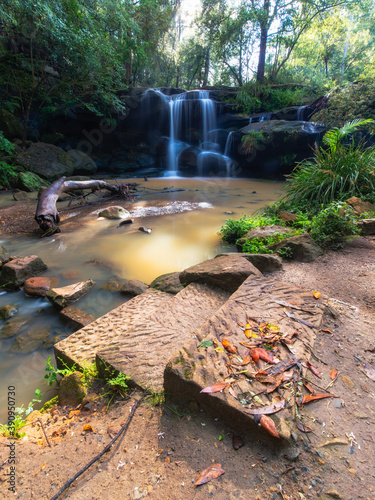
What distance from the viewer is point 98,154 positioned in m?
16.1

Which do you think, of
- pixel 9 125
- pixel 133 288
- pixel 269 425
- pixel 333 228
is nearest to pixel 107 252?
pixel 133 288

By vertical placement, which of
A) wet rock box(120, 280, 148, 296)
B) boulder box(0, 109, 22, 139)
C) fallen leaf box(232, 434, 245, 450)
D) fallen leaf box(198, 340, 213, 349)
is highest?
Answer: boulder box(0, 109, 22, 139)

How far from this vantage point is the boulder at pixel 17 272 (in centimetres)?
328

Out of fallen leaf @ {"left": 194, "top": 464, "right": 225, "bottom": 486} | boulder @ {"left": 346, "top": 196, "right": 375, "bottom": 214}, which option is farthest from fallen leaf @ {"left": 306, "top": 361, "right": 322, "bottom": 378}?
boulder @ {"left": 346, "top": 196, "right": 375, "bottom": 214}

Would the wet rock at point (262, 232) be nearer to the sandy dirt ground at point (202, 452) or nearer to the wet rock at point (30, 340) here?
the sandy dirt ground at point (202, 452)

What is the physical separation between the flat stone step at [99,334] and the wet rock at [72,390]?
0.43ft

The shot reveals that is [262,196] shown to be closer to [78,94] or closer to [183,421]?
[183,421]

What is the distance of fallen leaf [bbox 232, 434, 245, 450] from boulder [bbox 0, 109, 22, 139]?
13.7 m

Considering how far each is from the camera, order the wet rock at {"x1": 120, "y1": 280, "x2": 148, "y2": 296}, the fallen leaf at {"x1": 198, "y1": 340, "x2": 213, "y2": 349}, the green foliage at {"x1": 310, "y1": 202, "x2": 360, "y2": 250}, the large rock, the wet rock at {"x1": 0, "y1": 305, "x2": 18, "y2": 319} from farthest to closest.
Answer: the large rock, the green foliage at {"x1": 310, "y1": 202, "x2": 360, "y2": 250}, the wet rock at {"x1": 120, "y1": 280, "x2": 148, "y2": 296}, the wet rock at {"x1": 0, "y1": 305, "x2": 18, "y2": 319}, the fallen leaf at {"x1": 198, "y1": 340, "x2": 213, "y2": 349}

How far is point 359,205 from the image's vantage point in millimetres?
4059

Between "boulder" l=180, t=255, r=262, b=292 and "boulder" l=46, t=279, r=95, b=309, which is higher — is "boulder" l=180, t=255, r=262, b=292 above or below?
above

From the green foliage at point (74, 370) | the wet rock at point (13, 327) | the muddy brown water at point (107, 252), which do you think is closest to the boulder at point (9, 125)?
the muddy brown water at point (107, 252)

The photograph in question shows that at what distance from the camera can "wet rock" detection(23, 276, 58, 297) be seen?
10.1 feet

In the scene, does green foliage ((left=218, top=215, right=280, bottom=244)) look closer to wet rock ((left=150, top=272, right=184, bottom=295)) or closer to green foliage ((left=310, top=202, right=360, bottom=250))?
green foliage ((left=310, top=202, right=360, bottom=250))
